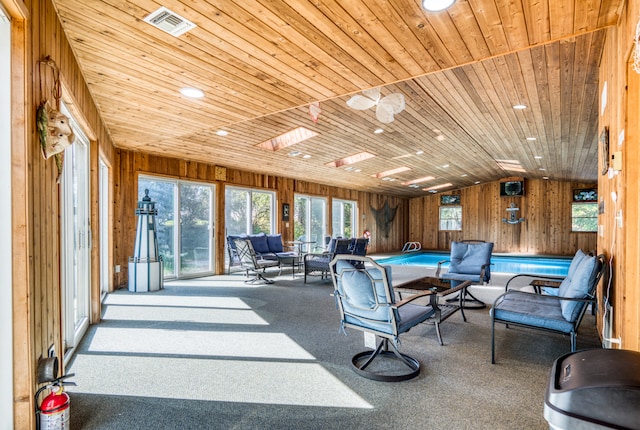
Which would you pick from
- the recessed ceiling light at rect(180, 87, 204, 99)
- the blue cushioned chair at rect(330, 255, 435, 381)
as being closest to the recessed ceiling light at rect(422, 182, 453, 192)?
the recessed ceiling light at rect(180, 87, 204, 99)

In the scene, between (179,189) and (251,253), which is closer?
(251,253)

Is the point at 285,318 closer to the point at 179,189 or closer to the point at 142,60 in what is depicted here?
the point at 142,60

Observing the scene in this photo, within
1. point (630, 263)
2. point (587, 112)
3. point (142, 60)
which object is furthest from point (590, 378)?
point (587, 112)

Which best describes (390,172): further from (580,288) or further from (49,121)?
(49,121)

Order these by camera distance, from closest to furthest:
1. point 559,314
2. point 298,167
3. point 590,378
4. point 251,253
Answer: point 590,378
point 559,314
point 251,253
point 298,167

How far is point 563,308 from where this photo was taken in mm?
2824

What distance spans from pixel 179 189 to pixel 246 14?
18.0 feet

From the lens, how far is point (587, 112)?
505cm

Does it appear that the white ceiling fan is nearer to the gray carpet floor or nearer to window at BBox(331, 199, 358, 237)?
the gray carpet floor

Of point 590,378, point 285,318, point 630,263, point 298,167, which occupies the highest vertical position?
point 298,167

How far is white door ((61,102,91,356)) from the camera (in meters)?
3.21

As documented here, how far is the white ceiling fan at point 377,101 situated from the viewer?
4.30 meters

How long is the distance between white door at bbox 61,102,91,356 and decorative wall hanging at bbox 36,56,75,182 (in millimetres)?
1077

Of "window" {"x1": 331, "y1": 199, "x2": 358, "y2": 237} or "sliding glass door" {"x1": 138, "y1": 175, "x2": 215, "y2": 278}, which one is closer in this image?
"sliding glass door" {"x1": 138, "y1": 175, "x2": 215, "y2": 278}
